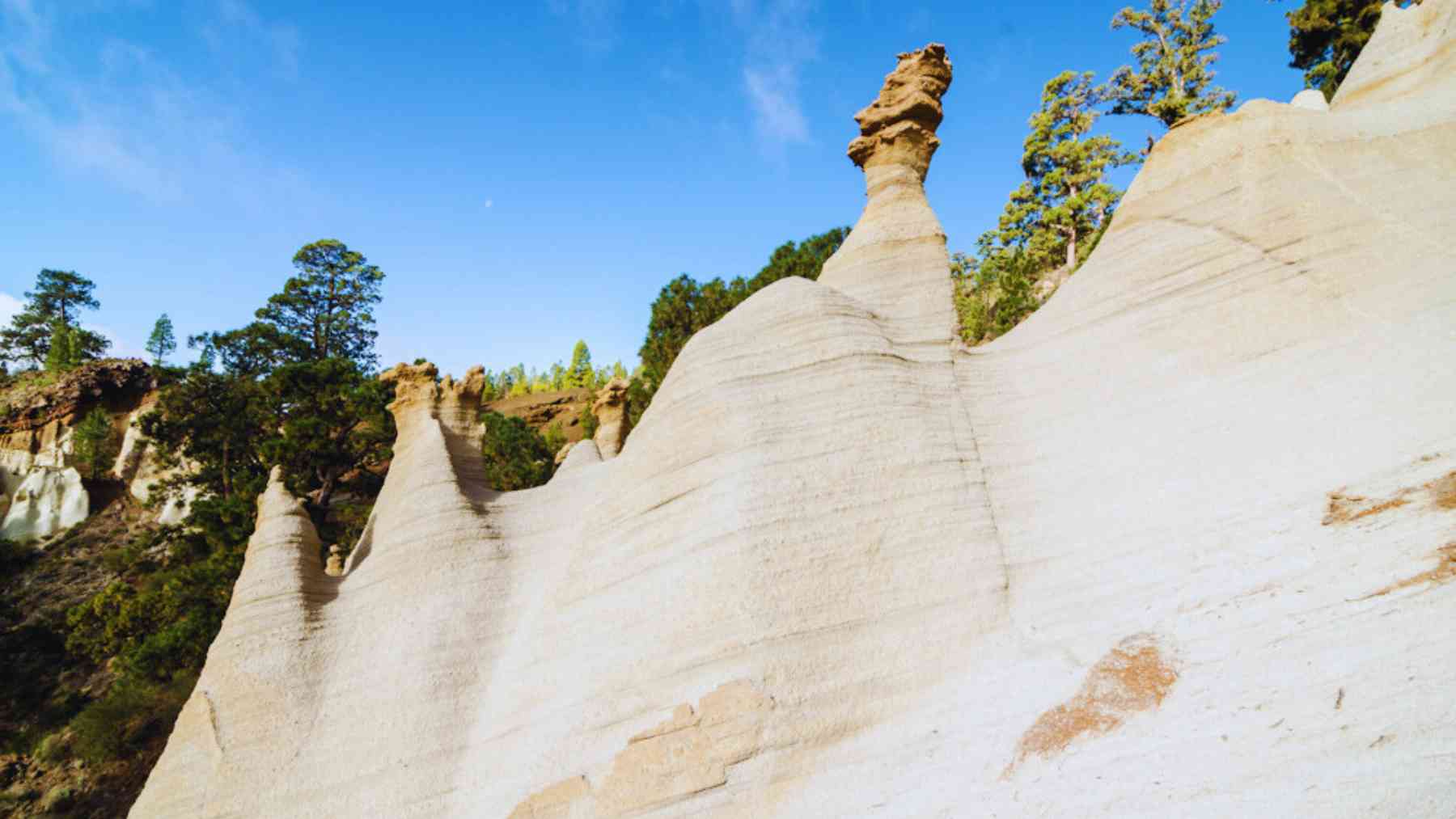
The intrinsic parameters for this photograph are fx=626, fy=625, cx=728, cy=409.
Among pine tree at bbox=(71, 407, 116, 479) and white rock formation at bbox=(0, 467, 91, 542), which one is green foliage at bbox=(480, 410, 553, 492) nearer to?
white rock formation at bbox=(0, 467, 91, 542)

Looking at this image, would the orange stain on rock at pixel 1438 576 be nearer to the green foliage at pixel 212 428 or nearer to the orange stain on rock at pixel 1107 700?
the orange stain on rock at pixel 1107 700

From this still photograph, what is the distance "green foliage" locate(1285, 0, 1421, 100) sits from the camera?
2105 centimetres

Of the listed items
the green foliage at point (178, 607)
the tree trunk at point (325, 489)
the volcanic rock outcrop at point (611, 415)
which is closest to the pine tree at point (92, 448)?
the green foliage at point (178, 607)

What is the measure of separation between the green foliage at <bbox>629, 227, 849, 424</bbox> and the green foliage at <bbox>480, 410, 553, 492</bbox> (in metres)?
4.44

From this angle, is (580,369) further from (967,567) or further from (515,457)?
(967,567)

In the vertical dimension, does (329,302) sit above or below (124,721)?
above

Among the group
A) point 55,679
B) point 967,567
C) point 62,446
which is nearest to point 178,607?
point 55,679

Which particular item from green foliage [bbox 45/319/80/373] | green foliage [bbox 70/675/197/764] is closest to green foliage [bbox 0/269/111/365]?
green foliage [bbox 45/319/80/373]

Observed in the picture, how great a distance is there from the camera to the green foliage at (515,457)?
23078 mm

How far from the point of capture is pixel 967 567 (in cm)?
408

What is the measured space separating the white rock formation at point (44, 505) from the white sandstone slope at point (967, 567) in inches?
1582

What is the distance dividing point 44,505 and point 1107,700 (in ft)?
156

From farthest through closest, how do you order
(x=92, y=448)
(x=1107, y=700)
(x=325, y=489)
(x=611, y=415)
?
(x=92, y=448)
(x=325, y=489)
(x=611, y=415)
(x=1107, y=700)

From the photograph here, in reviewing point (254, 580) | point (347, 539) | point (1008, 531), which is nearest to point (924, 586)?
point (1008, 531)
